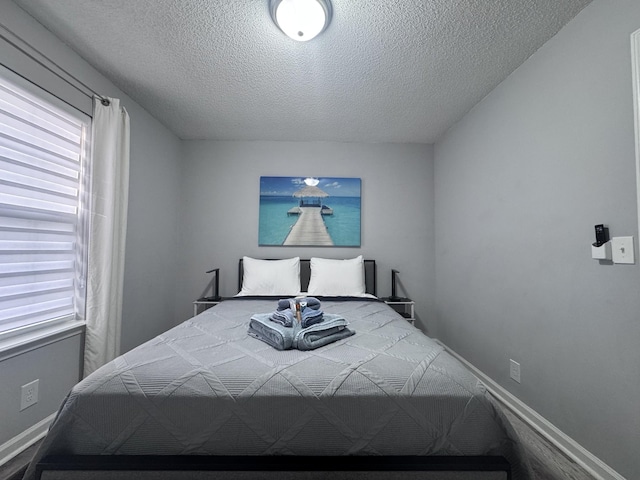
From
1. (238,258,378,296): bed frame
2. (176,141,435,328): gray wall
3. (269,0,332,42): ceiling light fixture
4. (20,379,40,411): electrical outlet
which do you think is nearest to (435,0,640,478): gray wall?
(176,141,435,328): gray wall

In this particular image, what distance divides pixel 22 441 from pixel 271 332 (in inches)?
61.8

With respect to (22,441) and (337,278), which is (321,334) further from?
(22,441)

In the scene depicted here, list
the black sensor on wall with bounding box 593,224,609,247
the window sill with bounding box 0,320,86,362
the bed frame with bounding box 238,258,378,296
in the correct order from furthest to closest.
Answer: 1. the bed frame with bounding box 238,258,378,296
2. the window sill with bounding box 0,320,86,362
3. the black sensor on wall with bounding box 593,224,609,247

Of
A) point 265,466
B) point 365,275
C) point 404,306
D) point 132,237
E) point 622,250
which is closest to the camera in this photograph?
A: point 265,466

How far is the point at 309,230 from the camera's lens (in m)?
→ 3.34

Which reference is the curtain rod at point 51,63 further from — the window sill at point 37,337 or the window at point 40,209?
the window sill at point 37,337

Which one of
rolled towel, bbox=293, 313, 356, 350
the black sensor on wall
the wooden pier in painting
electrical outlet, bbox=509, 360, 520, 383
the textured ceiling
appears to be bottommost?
electrical outlet, bbox=509, 360, 520, 383

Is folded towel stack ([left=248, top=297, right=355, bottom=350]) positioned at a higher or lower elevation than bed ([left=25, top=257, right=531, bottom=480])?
higher

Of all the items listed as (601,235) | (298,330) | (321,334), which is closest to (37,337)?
(298,330)

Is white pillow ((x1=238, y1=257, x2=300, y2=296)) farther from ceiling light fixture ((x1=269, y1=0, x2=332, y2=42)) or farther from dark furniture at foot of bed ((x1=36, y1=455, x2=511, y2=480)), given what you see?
ceiling light fixture ((x1=269, y1=0, x2=332, y2=42))

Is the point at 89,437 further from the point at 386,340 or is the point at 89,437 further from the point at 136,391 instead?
the point at 386,340

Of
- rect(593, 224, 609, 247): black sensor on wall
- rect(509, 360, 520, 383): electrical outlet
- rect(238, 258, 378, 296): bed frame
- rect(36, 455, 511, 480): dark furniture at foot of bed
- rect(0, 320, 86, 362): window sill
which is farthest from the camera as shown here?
rect(238, 258, 378, 296): bed frame

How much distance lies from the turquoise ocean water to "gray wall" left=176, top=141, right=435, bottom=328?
0.10 metres

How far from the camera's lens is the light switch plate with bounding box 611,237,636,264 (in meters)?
1.28
